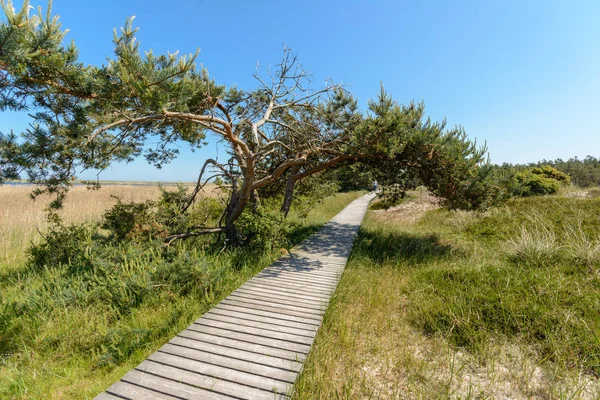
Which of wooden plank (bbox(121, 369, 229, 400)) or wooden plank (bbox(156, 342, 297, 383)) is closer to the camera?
wooden plank (bbox(121, 369, 229, 400))

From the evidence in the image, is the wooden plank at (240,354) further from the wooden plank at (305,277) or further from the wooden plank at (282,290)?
the wooden plank at (305,277)

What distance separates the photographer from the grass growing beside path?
7.95 feet

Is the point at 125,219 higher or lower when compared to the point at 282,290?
higher

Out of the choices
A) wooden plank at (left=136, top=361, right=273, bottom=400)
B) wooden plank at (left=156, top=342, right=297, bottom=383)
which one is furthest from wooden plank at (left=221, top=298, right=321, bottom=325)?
wooden plank at (left=136, top=361, right=273, bottom=400)

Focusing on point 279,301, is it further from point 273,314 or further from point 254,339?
point 254,339

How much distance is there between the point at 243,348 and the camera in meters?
2.75

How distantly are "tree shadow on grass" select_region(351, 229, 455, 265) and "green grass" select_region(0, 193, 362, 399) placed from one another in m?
2.92

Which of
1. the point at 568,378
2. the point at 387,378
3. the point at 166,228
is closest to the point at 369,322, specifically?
the point at 387,378

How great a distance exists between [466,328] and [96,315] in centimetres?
475

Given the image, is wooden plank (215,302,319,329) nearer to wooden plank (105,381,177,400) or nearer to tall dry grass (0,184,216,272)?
wooden plank (105,381,177,400)

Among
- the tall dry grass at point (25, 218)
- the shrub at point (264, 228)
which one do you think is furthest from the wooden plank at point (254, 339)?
the tall dry grass at point (25, 218)

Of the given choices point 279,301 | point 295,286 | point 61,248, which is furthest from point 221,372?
point 61,248

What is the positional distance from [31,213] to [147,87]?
10717mm

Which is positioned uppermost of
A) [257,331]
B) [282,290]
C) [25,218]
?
[25,218]
